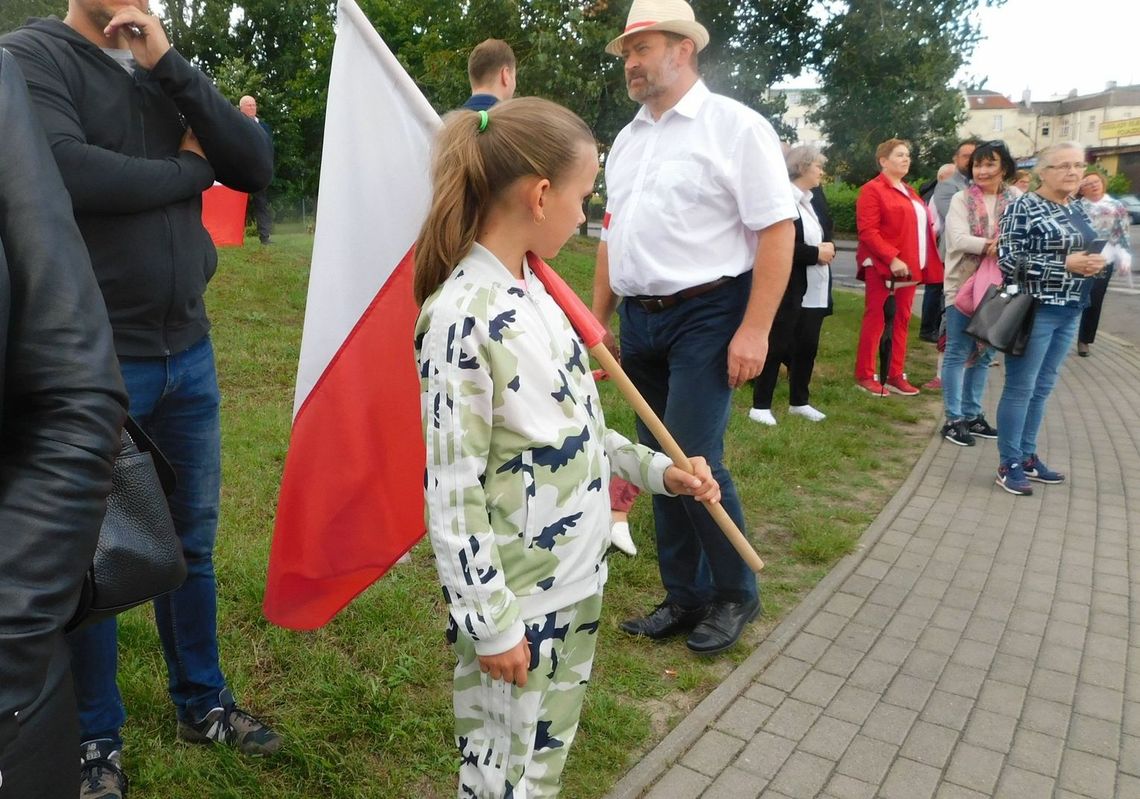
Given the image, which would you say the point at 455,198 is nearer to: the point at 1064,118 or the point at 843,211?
the point at 843,211

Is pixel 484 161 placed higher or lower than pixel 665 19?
lower

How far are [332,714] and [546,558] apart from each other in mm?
1364

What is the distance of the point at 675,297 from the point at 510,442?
144 centimetres

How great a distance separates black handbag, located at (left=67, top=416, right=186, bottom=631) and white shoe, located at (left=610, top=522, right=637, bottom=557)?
2.75 metres

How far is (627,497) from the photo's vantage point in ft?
14.2

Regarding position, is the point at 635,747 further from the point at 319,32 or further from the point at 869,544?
the point at 319,32

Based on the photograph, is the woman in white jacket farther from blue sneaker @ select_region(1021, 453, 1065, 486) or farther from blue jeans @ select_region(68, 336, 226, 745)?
blue jeans @ select_region(68, 336, 226, 745)

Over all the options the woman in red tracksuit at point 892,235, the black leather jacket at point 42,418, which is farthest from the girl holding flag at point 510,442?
the woman in red tracksuit at point 892,235

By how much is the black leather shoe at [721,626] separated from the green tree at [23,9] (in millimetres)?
38817

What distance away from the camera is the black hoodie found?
200cm

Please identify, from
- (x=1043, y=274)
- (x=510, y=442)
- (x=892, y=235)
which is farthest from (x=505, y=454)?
(x=892, y=235)

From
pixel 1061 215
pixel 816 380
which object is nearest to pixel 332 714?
pixel 1061 215

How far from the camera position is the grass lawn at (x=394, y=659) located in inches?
100.0

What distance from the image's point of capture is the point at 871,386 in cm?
791
